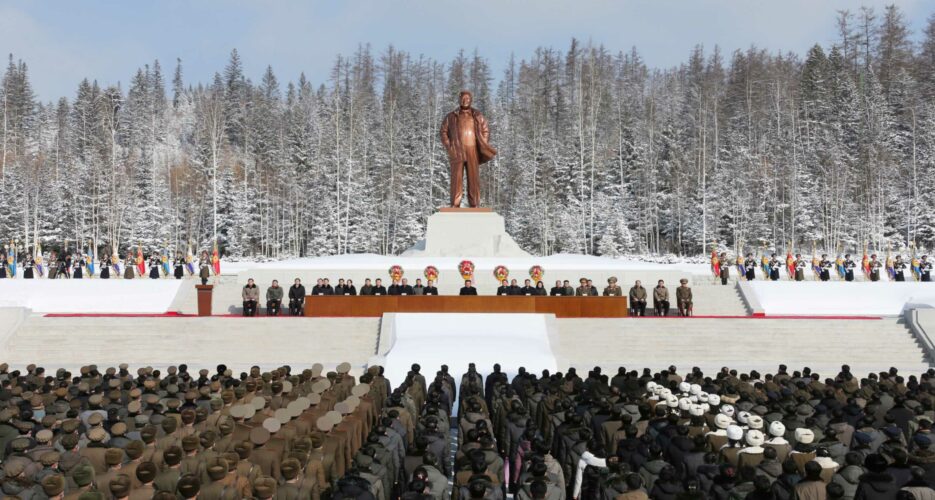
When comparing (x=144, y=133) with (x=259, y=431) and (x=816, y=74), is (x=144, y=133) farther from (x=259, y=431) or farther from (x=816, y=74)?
(x=259, y=431)

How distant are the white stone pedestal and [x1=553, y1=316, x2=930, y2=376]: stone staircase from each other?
8337 millimetres

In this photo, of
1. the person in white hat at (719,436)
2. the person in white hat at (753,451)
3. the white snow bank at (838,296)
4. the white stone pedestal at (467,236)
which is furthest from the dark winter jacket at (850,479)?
the white stone pedestal at (467,236)

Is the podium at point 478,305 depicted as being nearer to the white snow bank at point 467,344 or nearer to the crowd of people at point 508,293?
the crowd of people at point 508,293

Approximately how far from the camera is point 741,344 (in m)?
17.8

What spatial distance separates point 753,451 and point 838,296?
19.5m

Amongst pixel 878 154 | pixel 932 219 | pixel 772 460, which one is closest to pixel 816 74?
pixel 878 154

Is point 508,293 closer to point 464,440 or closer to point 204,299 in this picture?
point 204,299

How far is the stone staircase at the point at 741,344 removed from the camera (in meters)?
16.7

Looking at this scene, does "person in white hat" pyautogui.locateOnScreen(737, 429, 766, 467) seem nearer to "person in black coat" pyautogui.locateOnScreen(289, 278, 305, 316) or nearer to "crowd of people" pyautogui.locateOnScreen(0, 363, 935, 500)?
"crowd of people" pyautogui.locateOnScreen(0, 363, 935, 500)

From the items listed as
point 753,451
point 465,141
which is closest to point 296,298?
point 465,141

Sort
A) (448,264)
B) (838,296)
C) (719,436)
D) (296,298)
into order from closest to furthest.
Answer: (719,436)
(296,298)
(838,296)
(448,264)

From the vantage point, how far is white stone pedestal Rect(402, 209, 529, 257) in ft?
88.7

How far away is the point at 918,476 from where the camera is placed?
5270mm

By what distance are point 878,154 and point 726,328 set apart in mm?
33721
